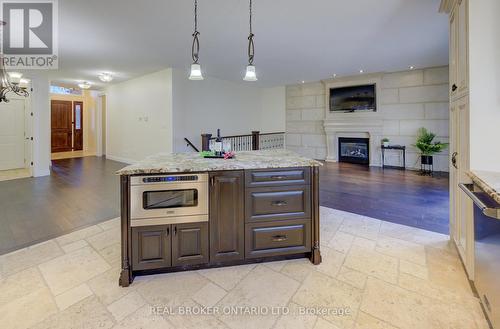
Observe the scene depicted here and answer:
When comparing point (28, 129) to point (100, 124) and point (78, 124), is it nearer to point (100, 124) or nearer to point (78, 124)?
point (100, 124)

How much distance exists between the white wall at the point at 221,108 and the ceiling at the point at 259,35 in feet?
2.59

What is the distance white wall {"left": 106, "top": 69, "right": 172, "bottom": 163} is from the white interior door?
250cm

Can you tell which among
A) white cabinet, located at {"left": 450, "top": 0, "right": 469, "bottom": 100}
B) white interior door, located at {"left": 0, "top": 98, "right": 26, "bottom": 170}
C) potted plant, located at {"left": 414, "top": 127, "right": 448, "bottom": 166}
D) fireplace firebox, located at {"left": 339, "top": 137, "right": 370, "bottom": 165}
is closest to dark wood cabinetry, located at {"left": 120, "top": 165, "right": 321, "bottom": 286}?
white cabinet, located at {"left": 450, "top": 0, "right": 469, "bottom": 100}

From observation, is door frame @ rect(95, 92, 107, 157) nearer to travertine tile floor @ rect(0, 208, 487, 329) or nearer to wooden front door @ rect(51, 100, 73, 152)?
wooden front door @ rect(51, 100, 73, 152)

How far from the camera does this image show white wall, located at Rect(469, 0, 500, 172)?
174 centimetres

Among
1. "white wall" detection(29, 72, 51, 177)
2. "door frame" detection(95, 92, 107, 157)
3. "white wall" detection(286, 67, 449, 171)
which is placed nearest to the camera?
"white wall" detection(29, 72, 51, 177)

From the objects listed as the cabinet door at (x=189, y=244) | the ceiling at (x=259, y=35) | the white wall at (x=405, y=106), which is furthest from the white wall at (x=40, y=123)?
the white wall at (x=405, y=106)

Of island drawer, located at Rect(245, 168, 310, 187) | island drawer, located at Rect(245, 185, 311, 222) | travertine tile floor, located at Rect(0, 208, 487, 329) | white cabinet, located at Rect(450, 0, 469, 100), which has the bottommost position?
travertine tile floor, located at Rect(0, 208, 487, 329)

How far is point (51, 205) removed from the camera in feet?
12.5

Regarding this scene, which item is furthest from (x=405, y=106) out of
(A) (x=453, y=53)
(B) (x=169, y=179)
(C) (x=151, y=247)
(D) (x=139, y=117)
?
(D) (x=139, y=117)

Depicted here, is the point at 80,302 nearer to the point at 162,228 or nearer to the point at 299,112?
the point at 162,228

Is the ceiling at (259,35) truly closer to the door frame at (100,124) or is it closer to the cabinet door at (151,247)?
the cabinet door at (151,247)

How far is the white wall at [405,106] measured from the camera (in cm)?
652

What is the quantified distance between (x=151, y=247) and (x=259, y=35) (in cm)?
389
